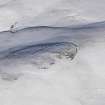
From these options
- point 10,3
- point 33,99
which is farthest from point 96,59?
point 10,3

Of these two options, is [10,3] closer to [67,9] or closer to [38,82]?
[67,9]

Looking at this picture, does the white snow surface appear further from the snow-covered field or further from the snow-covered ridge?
the snow-covered ridge

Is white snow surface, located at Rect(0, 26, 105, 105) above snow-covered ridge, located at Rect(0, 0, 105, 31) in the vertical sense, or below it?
below

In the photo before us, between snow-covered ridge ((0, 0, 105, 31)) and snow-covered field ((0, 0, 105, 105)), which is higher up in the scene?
snow-covered ridge ((0, 0, 105, 31))

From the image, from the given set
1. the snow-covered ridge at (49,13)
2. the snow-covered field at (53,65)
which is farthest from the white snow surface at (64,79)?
the snow-covered ridge at (49,13)

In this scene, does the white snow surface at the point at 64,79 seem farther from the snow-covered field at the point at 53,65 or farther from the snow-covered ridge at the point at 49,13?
the snow-covered ridge at the point at 49,13

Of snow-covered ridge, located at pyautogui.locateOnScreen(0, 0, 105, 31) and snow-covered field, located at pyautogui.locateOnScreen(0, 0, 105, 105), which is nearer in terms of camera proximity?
snow-covered field, located at pyautogui.locateOnScreen(0, 0, 105, 105)

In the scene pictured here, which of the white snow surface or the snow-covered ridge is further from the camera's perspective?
the snow-covered ridge

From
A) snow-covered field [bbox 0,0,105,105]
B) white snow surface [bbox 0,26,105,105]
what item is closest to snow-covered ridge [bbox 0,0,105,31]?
snow-covered field [bbox 0,0,105,105]
